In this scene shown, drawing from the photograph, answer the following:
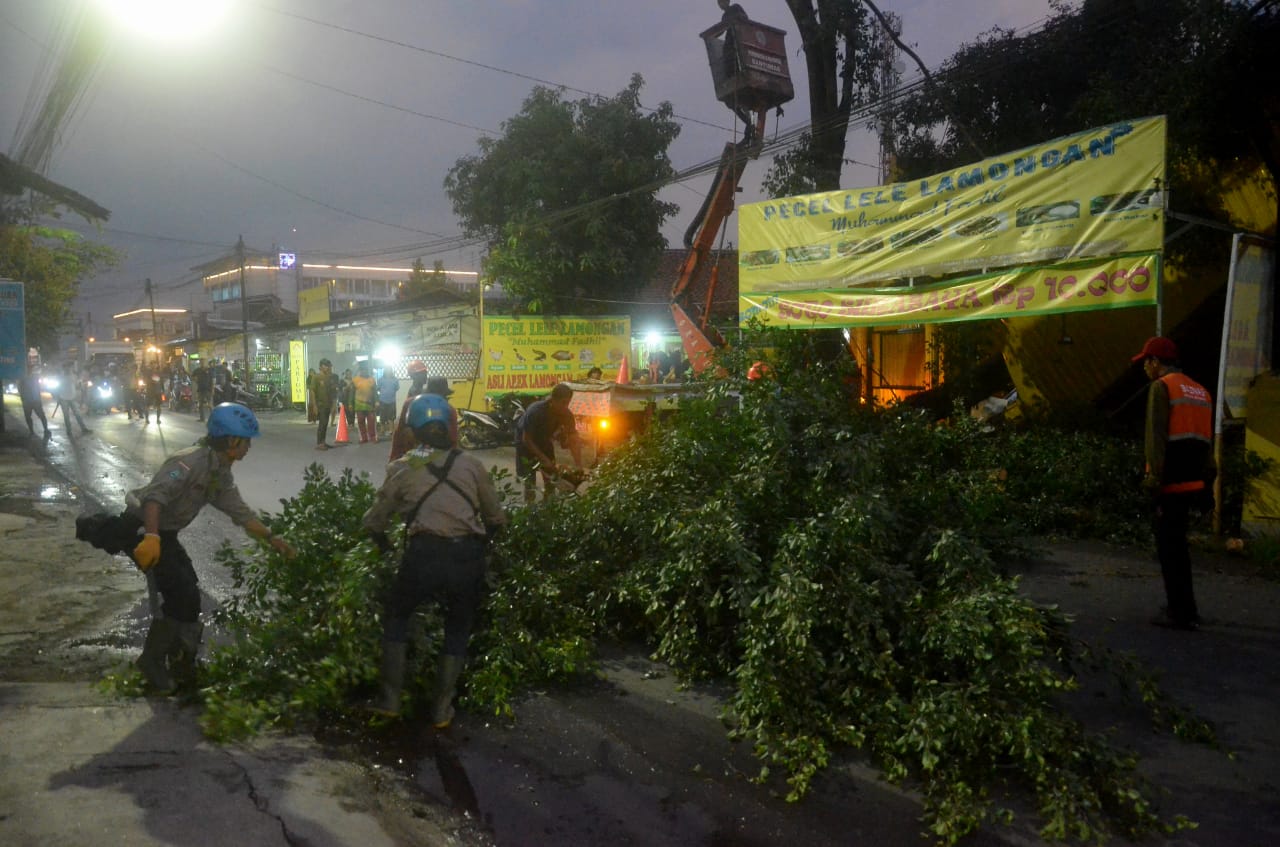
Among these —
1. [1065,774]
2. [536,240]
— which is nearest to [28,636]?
[1065,774]

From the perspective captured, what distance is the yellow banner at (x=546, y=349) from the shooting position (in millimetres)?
19703

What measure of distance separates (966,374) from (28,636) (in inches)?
432

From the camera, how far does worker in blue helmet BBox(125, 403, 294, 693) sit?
4723 mm

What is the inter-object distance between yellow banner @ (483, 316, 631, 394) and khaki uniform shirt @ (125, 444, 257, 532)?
48.0ft

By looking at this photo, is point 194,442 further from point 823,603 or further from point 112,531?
point 823,603

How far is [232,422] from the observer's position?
4906 mm

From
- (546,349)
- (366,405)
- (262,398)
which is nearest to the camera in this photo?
(366,405)

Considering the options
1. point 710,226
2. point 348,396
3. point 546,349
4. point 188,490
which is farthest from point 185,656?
point 348,396

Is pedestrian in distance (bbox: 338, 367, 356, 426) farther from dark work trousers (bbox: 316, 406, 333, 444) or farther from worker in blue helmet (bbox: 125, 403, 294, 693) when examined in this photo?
worker in blue helmet (bbox: 125, 403, 294, 693)

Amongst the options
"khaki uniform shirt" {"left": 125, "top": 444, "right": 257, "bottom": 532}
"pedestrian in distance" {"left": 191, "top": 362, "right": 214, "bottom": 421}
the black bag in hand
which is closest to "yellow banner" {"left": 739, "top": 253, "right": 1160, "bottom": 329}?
"khaki uniform shirt" {"left": 125, "top": 444, "right": 257, "bottom": 532}

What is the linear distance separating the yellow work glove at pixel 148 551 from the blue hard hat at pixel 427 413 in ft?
4.60

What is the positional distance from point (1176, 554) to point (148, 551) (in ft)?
19.3

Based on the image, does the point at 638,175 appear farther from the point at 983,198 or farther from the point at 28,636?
the point at 28,636

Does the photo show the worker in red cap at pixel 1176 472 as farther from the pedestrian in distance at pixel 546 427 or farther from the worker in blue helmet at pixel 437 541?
Answer: the pedestrian in distance at pixel 546 427
